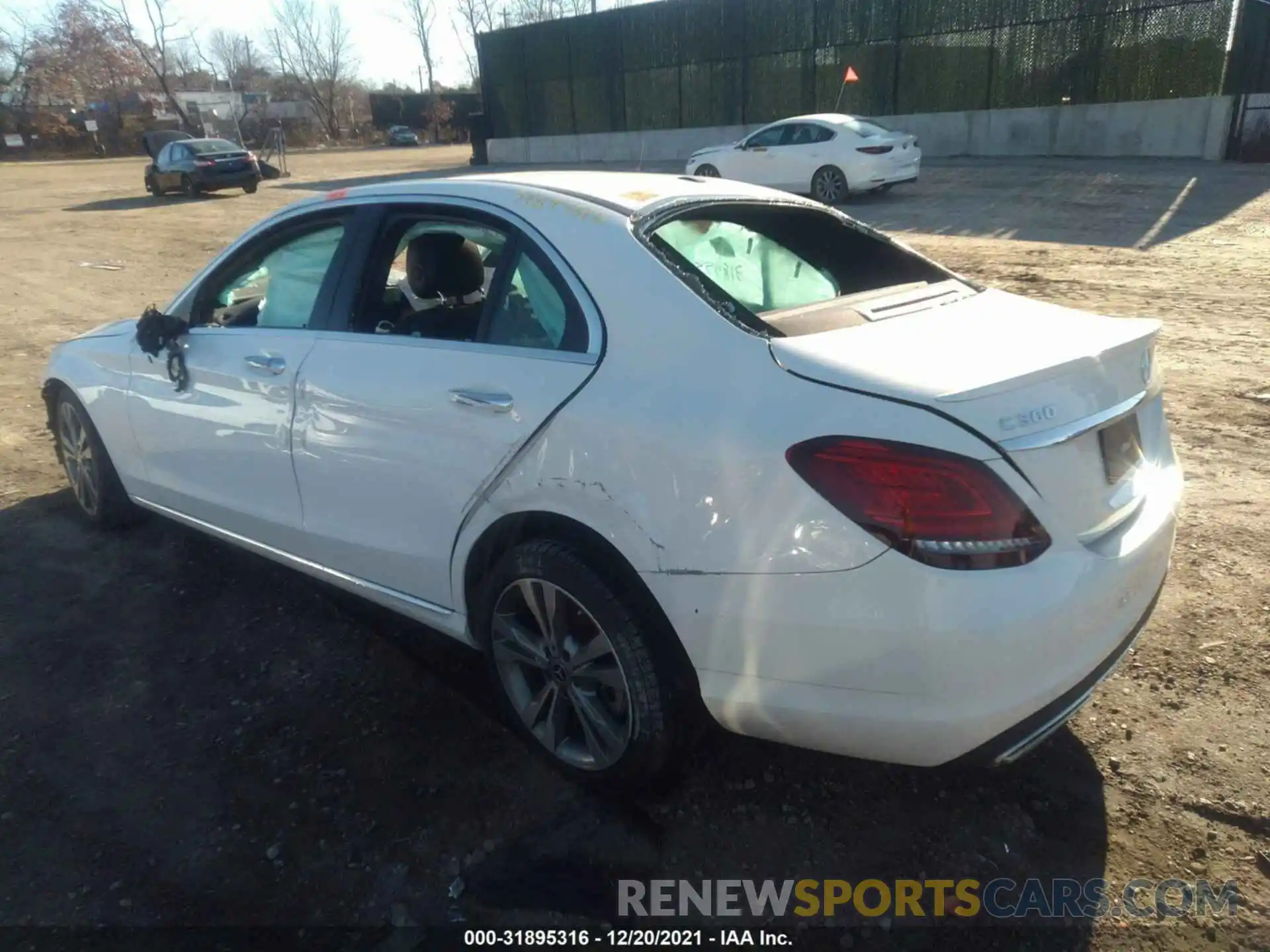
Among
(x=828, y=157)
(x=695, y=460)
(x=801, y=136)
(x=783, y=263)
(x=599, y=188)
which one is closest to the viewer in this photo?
(x=695, y=460)

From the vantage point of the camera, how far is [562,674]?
2809 mm

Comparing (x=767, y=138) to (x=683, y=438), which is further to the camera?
(x=767, y=138)

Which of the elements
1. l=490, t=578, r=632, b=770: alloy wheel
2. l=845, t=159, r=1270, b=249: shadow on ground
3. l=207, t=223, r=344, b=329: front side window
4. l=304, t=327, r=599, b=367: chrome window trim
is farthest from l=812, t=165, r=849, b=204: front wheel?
l=490, t=578, r=632, b=770: alloy wheel

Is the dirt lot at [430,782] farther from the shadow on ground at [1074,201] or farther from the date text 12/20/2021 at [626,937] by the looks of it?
the shadow on ground at [1074,201]

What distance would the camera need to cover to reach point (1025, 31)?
76.4 ft

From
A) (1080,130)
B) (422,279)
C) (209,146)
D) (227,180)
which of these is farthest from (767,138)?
(422,279)

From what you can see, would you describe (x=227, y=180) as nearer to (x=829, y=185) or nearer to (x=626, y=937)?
(x=829, y=185)

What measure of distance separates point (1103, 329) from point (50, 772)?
344 centimetres

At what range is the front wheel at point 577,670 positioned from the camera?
2543 millimetres

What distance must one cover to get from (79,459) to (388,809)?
10.1 ft

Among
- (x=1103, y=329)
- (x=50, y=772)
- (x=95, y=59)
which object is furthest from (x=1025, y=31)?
(x=95, y=59)

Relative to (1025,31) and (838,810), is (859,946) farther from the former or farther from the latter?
(1025,31)

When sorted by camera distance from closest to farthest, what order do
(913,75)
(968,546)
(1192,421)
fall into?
1. (968,546)
2. (1192,421)
3. (913,75)

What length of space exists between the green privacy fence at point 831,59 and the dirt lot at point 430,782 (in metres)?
20.9
